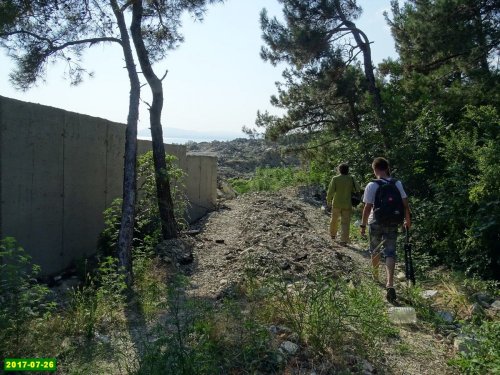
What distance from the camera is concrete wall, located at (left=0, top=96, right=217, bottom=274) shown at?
6230 millimetres

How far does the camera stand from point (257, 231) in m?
9.91

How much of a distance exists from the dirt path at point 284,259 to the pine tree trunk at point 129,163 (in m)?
1.08

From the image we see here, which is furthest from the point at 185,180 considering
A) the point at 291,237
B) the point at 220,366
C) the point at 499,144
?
the point at 220,366

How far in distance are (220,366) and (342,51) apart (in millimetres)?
13116

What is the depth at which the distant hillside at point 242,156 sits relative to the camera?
28984 millimetres

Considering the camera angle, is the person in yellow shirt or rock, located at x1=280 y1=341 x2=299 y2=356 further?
the person in yellow shirt

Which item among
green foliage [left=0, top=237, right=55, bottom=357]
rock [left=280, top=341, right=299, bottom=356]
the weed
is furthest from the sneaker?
green foliage [left=0, top=237, right=55, bottom=357]

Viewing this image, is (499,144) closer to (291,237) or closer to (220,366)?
(291,237)

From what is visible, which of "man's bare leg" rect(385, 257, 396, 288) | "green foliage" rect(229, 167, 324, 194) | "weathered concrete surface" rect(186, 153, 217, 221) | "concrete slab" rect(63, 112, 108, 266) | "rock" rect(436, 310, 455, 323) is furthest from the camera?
"green foliage" rect(229, 167, 324, 194)

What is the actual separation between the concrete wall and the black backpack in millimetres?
4659

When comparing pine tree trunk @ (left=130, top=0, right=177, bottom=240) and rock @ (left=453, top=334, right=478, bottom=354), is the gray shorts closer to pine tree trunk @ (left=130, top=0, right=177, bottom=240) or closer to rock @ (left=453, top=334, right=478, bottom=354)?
rock @ (left=453, top=334, right=478, bottom=354)

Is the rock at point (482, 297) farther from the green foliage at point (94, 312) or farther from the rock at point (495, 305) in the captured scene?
the green foliage at point (94, 312)

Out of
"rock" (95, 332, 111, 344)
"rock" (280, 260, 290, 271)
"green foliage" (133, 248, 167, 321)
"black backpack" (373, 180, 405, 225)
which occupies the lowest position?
"rock" (95, 332, 111, 344)

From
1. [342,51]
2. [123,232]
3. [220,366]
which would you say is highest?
[342,51]
